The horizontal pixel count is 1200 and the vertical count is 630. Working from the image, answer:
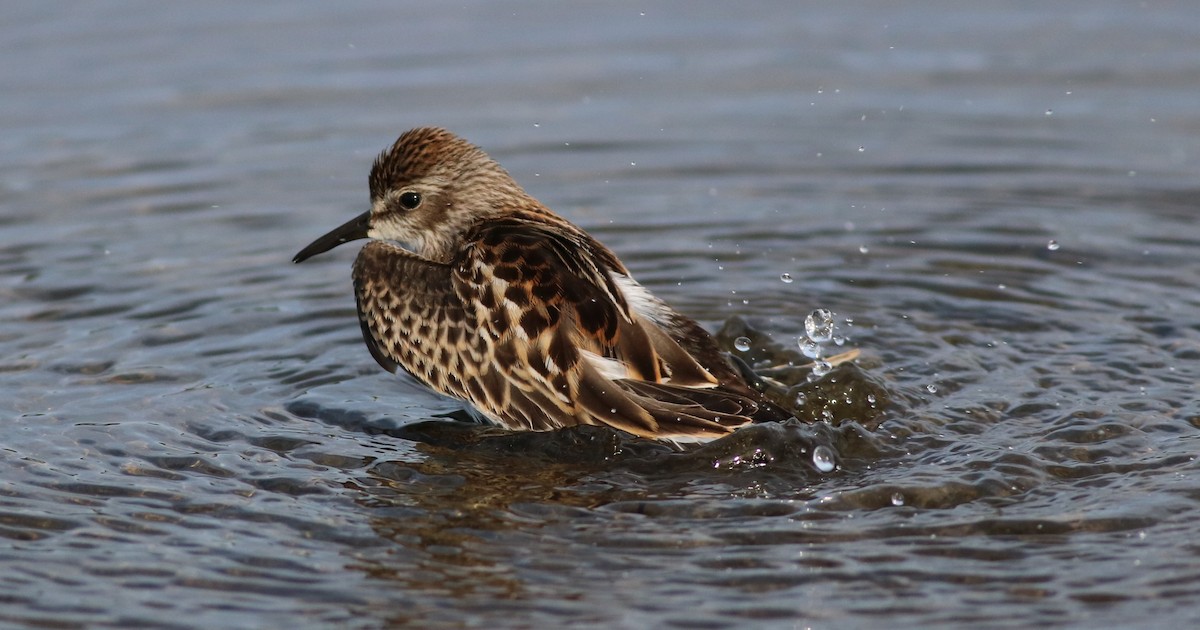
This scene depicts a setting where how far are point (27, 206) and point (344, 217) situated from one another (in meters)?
2.40

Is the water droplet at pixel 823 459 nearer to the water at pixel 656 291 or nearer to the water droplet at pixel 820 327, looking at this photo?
the water at pixel 656 291

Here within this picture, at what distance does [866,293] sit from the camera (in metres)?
9.69

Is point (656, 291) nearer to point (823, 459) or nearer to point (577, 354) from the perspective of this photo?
point (577, 354)

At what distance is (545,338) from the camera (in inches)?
288

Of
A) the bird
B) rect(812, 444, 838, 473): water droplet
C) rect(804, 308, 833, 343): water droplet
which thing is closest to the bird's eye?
the bird

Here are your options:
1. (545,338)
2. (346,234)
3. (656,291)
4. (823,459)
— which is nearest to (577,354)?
(545,338)

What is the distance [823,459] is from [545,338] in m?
1.43

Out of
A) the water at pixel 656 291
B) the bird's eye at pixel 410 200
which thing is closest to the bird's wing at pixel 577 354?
the water at pixel 656 291

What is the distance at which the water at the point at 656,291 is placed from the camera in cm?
605

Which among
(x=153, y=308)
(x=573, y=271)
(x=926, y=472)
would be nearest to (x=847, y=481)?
(x=926, y=472)

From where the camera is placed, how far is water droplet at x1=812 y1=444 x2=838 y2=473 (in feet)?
23.0

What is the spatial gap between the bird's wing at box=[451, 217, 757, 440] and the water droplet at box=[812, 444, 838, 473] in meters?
0.37

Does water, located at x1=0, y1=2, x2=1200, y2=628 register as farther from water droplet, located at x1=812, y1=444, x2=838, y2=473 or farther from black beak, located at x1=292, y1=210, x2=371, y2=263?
black beak, located at x1=292, y1=210, x2=371, y2=263

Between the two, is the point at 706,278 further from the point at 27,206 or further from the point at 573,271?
the point at 27,206
